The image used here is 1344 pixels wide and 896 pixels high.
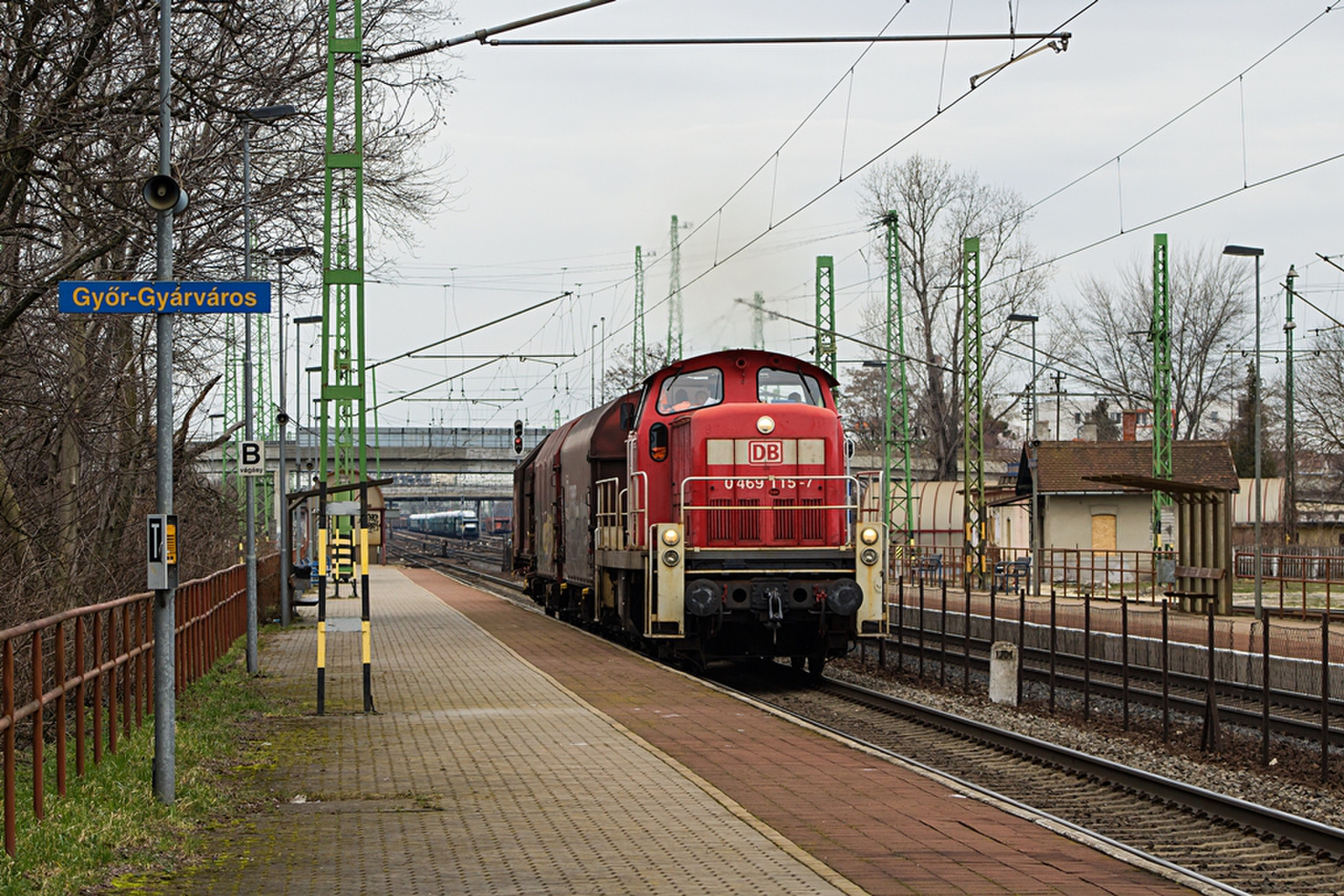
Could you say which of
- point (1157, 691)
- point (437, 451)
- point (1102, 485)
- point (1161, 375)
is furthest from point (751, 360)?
point (437, 451)

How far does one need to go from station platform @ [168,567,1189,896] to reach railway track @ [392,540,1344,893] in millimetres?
768

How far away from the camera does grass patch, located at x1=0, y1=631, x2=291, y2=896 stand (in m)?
7.30

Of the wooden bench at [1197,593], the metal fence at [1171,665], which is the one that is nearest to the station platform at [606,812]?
the metal fence at [1171,665]

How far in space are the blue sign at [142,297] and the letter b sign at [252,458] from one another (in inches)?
394

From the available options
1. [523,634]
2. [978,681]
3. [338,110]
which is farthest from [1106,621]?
[338,110]

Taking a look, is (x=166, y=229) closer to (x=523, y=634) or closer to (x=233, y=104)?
(x=233, y=104)

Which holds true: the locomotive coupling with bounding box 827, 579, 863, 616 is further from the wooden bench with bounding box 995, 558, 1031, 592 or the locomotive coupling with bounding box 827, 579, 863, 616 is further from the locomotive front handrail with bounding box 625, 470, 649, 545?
the wooden bench with bounding box 995, 558, 1031, 592

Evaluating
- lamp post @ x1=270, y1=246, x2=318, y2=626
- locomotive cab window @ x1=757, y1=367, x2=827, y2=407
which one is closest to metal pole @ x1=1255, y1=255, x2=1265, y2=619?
locomotive cab window @ x1=757, y1=367, x2=827, y2=407

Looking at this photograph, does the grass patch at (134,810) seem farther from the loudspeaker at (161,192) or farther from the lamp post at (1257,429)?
the lamp post at (1257,429)

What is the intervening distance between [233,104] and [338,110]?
716 cm

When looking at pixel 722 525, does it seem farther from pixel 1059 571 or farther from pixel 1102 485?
pixel 1102 485

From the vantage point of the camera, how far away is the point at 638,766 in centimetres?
1123

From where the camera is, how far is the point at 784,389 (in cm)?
1888

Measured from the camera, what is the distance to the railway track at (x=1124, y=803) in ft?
28.9
